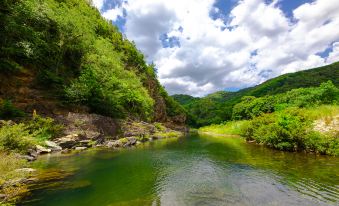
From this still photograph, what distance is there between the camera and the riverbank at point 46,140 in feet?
55.5

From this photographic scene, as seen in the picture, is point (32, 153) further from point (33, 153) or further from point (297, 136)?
point (297, 136)

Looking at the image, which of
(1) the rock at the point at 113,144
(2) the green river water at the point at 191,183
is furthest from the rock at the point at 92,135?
(2) the green river water at the point at 191,183

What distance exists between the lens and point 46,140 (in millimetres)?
34656

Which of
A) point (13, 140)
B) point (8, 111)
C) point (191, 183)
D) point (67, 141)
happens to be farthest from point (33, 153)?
point (191, 183)

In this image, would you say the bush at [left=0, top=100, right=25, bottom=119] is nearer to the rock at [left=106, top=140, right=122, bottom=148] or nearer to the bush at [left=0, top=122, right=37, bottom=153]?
the bush at [left=0, top=122, right=37, bottom=153]

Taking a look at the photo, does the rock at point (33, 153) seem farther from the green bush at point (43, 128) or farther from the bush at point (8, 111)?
the bush at point (8, 111)

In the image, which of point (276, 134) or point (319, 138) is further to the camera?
point (276, 134)

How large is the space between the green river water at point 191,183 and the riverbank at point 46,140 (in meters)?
1.47

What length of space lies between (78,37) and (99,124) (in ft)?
67.8

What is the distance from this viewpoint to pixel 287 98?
10288 cm

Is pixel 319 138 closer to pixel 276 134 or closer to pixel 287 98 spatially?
pixel 276 134

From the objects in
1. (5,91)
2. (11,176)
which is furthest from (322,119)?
(5,91)

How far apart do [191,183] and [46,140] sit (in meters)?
25.5

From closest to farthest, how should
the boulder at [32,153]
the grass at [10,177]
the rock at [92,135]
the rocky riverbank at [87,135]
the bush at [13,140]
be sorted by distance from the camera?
the grass at [10,177], the bush at [13,140], the boulder at [32,153], the rocky riverbank at [87,135], the rock at [92,135]
